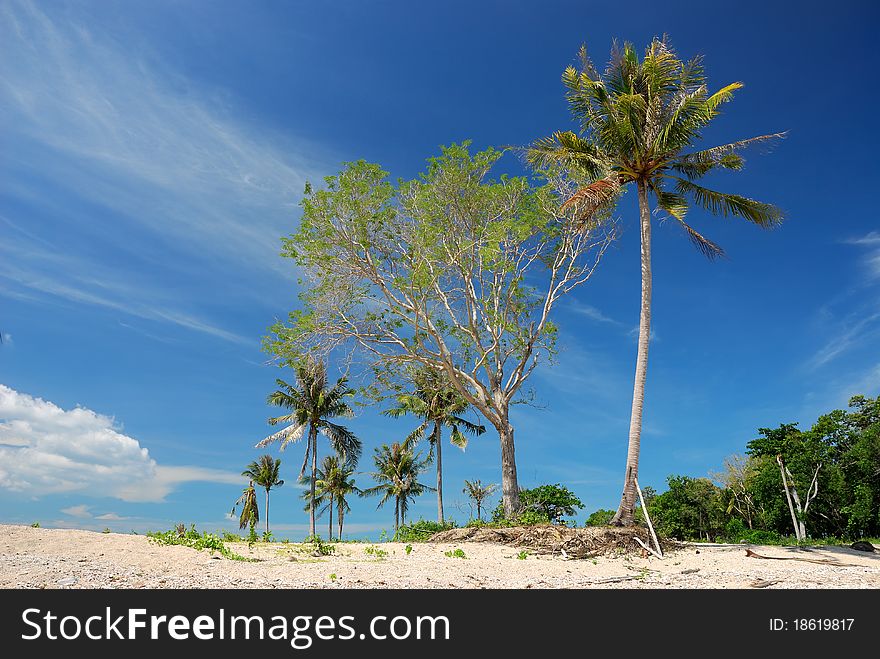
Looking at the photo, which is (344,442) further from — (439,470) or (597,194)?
(597,194)

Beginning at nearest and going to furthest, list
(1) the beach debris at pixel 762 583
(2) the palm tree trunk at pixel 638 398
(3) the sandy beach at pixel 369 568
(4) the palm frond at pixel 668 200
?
1. (3) the sandy beach at pixel 369 568
2. (1) the beach debris at pixel 762 583
3. (2) the palm tree trunk at pixel 638 398
4. (4) the palm frond at pixel 668 200

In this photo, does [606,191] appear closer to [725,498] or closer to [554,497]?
[554,497]

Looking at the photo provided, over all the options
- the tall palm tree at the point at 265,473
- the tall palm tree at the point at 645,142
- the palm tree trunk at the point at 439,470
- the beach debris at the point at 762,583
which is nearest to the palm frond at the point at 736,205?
the tall palm tree at the point at 645,142

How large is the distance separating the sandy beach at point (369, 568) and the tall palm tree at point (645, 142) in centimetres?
550

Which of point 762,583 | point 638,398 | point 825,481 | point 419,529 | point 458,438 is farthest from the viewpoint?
Result: point 458,438

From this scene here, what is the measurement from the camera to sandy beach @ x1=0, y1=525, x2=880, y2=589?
7176 mm

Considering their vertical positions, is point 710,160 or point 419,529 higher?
point 710,160

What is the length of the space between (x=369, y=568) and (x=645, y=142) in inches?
512

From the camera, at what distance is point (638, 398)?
14891 millimetres

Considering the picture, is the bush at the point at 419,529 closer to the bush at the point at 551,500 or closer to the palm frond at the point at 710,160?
the bush at the point at 551,500

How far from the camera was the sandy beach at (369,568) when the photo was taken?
718cm

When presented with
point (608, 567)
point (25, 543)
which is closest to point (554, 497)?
point (608, 567)

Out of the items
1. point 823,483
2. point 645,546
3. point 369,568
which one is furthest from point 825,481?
point 369,568

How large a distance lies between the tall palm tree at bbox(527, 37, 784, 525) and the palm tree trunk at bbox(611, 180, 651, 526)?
0.03 meters
